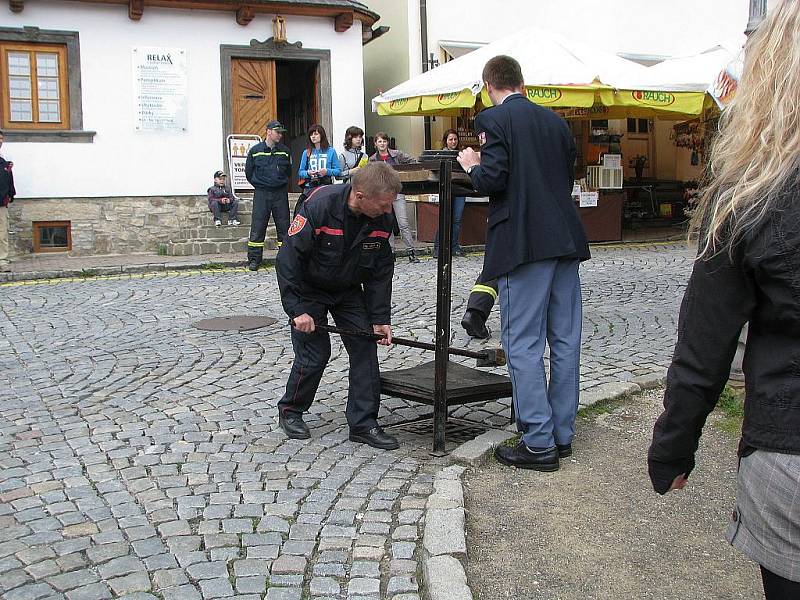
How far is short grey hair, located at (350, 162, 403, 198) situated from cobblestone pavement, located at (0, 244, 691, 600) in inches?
55.4

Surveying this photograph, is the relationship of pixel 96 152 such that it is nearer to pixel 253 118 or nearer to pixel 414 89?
pixel 253 118

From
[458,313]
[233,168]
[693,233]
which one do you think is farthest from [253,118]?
[693,233]

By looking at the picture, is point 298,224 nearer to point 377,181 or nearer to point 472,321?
point 377,181

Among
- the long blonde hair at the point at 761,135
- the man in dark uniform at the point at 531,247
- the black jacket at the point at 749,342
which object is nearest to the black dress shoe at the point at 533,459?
the man in dark uniform at the point at 531,247

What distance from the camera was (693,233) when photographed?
214cm

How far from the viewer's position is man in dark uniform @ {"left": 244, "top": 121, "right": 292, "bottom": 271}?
13125mm

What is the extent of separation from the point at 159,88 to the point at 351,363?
11.5 m

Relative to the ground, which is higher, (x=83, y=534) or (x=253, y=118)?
(x=253, y=118)

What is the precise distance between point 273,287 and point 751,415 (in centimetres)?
969

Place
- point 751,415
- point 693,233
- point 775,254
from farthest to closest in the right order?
point 693,233 → point 751,415 → point 775,254

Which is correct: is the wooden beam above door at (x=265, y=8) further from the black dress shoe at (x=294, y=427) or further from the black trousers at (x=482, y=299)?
the black dress shoe at (x=294, y=427)

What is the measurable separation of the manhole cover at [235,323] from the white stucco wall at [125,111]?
710cm

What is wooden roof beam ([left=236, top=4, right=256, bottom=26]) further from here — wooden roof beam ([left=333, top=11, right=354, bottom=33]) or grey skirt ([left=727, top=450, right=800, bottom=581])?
grey skirt ([left=727, top=450, right=800, bottom=581])

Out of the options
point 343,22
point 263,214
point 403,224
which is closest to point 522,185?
point 263,214
